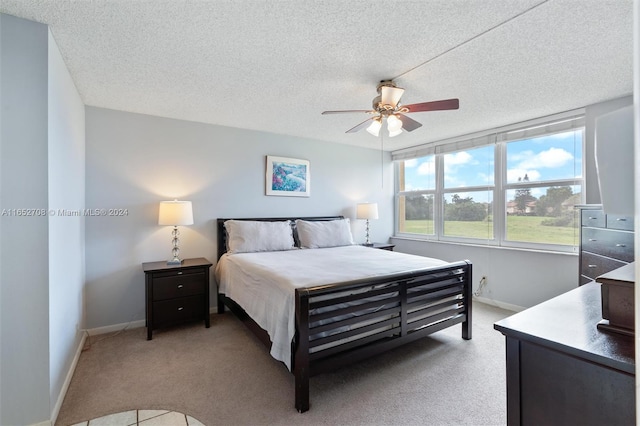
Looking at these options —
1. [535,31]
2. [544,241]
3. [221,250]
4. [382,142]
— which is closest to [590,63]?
[535,31]

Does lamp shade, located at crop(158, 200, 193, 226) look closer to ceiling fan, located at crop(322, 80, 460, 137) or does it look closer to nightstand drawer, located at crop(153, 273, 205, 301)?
nightstand drawer, located at crop(153, 273, 205, 301)

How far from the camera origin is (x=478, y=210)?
13.8 ft

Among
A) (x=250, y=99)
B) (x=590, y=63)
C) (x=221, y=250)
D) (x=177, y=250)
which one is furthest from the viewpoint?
(x=221, y=250)

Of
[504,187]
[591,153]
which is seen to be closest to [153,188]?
[504,187]

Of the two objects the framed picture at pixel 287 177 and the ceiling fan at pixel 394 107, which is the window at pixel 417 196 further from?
the ceiling fan at pixel 394 107

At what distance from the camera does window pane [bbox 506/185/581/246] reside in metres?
3.35

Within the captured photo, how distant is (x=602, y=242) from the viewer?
2.52 metres

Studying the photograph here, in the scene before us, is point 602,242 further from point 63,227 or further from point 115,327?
point 115,327

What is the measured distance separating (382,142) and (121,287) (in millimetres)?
4085

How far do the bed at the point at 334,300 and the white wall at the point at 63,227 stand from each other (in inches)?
50.3

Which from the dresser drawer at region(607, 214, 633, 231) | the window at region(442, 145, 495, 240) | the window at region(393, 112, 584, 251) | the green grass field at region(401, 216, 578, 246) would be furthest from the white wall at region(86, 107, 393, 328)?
the dresser drawer at region(607, 214, 633, 231)

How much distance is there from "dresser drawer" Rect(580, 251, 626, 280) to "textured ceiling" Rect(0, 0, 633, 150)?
154 cm

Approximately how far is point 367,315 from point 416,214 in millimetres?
3384

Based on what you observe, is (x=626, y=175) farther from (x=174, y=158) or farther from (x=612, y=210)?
(x=174, y=158)
